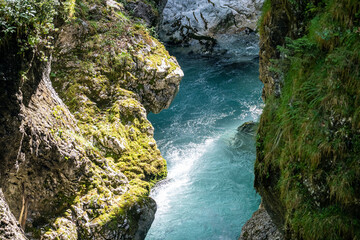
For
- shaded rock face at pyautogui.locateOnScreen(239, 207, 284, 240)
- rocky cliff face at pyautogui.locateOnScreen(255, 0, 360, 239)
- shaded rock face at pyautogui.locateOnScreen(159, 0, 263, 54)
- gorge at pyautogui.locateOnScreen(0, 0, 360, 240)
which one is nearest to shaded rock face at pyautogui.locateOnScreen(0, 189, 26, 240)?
gorge at pyautogui.locateOnScreen(0, 0, 360, 240)

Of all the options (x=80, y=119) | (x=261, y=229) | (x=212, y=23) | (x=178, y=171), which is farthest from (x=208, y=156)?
(x=212, y=23)

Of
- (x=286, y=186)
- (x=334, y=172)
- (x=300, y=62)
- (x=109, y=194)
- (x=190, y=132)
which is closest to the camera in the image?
(x=334, y=172)

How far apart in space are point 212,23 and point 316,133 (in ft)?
55.1

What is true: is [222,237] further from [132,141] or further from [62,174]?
[62,174]

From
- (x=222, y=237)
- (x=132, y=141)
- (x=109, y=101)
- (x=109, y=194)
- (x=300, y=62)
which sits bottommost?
(x=222, y=237)

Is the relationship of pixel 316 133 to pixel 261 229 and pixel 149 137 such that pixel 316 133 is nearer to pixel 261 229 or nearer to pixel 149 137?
pixel 261 229

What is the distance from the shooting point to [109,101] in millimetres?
6906

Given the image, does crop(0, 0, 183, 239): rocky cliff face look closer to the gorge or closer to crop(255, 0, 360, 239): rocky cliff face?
the gorge

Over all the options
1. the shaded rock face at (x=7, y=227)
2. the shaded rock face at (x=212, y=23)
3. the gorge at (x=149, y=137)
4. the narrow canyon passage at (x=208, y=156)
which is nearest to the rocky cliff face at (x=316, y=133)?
the gorge at (x=149, y=137)

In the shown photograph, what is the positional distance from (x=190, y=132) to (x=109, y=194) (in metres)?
6.49

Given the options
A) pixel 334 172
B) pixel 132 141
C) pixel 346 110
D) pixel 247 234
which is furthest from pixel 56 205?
pixel 346 110

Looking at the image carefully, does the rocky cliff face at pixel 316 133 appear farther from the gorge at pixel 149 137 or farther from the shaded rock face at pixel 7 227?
the shaded rock face at pixel 7 227

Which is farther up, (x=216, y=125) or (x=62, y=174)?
(x=62, y=174)

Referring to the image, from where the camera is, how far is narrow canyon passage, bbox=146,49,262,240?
712cm
